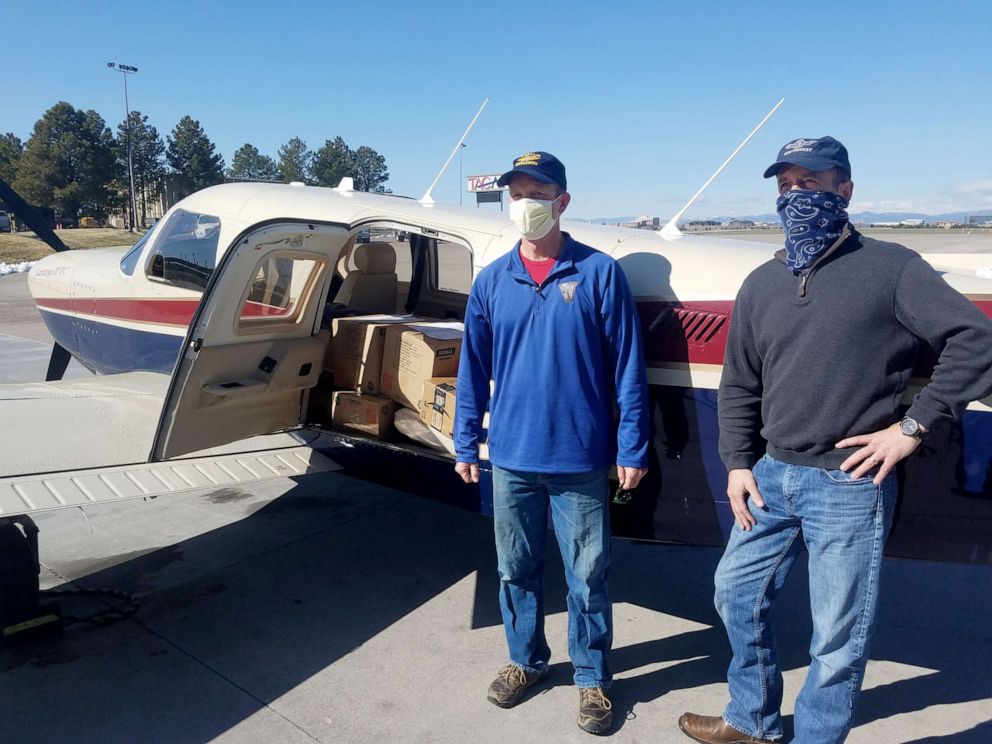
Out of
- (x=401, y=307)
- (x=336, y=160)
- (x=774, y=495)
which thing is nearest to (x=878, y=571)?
(x=774, y=495)

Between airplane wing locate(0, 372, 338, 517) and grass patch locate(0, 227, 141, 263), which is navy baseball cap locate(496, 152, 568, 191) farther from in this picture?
grass patch locate(0, 227, 141, 263)

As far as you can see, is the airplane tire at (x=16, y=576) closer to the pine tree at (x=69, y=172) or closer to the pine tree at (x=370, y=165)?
the pine tree at (x=69, y=172)

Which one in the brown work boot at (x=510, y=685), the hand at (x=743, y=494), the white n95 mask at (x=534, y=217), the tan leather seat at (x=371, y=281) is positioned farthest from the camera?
the tan leather seat at (x=371, y=281)

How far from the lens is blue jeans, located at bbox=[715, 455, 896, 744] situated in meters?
2.24

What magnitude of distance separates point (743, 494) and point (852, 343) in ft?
2.15

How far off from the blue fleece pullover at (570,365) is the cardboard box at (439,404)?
897mm

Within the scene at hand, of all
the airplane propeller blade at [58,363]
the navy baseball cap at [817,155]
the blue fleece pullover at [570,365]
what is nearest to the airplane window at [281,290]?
the blue fleece pullover at [570,365]

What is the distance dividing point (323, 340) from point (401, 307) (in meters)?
1.80

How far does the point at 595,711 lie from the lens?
298 centimetres

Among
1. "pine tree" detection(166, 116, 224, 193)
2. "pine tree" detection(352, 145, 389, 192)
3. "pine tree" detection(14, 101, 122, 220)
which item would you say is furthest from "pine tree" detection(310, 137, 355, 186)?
"pine tree" detection(14, 101, 122, 220)

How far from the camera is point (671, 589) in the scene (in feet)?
14.2

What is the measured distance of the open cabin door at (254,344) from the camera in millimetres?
3752

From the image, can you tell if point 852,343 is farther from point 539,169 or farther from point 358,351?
point 358,351

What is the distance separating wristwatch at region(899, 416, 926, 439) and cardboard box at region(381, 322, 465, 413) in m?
2.36
